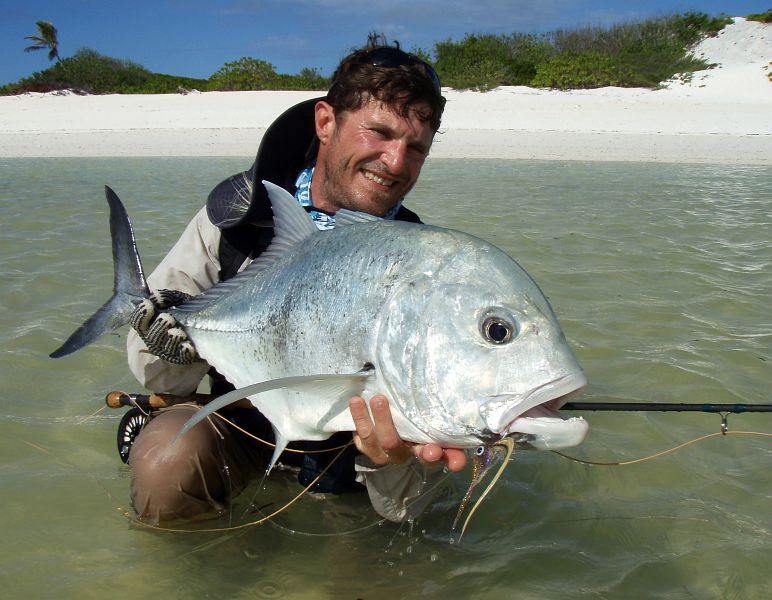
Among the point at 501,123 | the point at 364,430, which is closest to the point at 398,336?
the point at 364,430

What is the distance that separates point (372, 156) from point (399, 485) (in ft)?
4.44

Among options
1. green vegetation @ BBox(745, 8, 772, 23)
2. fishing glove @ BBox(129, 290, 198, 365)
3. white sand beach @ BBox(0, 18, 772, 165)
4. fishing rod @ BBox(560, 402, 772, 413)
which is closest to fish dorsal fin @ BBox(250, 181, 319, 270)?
fishing glove @ BBox(129, 290, 198, 365)

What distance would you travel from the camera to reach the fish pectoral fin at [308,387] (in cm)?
170

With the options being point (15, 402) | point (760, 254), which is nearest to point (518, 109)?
point (760, 254)

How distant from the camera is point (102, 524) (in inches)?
110

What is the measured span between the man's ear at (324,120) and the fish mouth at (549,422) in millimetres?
1720

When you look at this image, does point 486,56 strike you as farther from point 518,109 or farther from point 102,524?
point 102,524

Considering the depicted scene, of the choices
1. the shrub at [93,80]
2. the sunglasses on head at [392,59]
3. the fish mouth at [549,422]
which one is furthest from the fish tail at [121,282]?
the shrub at [93,80]

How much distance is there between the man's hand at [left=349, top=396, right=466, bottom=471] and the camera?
183cm

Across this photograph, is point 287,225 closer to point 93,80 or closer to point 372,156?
point 372,156

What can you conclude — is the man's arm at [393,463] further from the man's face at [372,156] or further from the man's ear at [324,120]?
the man's ear at [324,120]

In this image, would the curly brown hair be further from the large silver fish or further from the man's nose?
the large silver fish

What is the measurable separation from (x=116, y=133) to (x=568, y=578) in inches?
916

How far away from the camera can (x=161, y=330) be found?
2322mm
